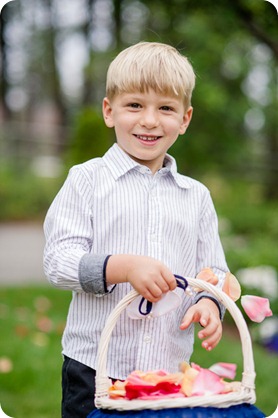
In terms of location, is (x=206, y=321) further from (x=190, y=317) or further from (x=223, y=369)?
(x=223, y=369)

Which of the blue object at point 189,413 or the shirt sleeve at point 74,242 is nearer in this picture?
the blue object at point 189,413

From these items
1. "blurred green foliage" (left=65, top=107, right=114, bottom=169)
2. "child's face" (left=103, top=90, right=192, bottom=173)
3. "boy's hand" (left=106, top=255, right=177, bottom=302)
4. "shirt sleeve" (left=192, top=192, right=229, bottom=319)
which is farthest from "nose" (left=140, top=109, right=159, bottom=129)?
"blurred green foliage" (left=65, top=107, right=114, bottom=169)

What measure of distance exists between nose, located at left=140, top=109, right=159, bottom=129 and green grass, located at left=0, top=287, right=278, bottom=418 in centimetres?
205

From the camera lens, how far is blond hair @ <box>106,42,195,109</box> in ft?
7.04

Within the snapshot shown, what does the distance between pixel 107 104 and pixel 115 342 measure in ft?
2.44

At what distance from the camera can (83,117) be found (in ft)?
42.9

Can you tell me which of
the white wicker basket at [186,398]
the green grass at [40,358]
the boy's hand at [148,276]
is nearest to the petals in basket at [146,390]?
the white wicker basket at [186,398]

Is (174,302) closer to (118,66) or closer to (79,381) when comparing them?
(79,381)

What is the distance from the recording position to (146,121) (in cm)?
215

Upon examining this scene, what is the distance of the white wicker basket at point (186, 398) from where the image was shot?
1.71m

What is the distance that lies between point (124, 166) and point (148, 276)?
491 millimetres

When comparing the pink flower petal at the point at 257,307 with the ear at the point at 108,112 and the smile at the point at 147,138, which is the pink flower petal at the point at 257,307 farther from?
the ear at the point at 108,112

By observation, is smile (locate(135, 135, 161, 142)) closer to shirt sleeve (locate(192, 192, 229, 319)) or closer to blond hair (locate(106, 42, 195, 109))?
blond hair (locate(106, 42, 195, 109))

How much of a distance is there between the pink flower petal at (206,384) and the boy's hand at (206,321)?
0.66 feet
